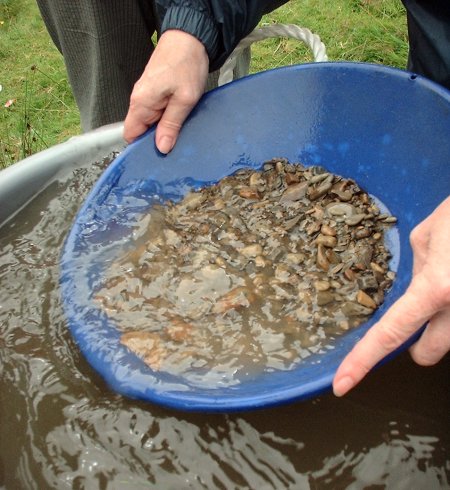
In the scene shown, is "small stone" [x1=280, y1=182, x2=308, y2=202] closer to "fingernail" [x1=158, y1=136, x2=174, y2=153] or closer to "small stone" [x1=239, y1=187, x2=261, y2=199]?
"small stone" [x1=239, y1=187, x2=261, y2=199]

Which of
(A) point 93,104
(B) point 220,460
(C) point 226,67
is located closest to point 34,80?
(A) point 93,104

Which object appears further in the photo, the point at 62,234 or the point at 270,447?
the point at 62,234

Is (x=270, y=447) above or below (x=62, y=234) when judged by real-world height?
below

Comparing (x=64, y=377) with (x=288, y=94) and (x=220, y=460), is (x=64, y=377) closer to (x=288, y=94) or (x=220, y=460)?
(x=220, y=460)

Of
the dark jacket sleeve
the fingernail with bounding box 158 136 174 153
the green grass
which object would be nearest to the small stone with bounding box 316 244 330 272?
the fingernail with bounding box 158 136 174 153

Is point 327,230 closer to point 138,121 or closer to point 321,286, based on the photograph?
point 321,286

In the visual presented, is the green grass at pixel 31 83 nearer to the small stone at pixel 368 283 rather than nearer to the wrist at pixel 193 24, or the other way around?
the wrist at pixel 193 24

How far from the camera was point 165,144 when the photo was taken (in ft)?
3.80

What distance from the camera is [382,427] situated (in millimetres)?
847

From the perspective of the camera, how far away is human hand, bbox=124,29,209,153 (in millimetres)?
1103

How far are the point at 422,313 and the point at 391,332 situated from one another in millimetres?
44

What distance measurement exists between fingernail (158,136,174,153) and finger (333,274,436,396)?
2.10 feet

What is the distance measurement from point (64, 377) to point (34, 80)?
7.20 ft

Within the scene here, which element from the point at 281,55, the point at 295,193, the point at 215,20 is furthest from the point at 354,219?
the point at 281,55
